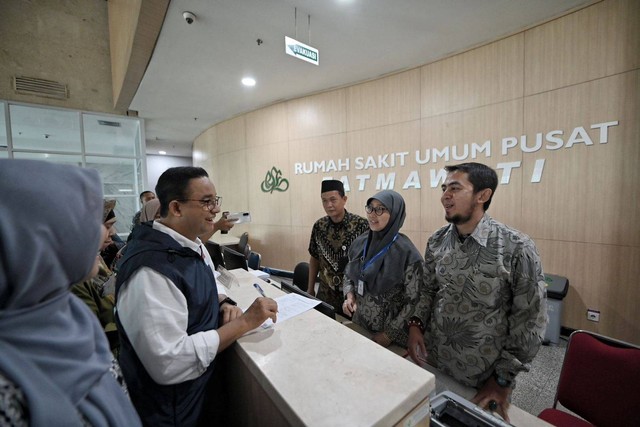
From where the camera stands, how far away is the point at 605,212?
264 cm

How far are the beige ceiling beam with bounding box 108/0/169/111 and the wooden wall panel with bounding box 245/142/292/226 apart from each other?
Answer: 2.47m

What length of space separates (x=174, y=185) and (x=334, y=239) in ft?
5.30

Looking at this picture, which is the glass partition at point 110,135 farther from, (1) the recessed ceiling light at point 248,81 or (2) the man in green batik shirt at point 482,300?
(2) the man in green batik shirt at point 482,300

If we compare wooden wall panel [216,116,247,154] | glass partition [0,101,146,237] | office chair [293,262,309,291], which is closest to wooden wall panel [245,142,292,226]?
wooden wall panel [216,116,247,154]

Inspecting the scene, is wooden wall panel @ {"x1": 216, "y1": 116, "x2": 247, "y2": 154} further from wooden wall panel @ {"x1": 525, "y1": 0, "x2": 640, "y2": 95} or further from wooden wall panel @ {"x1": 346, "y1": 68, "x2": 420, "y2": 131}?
wooden wall panel @ {"x1": 525, "y1": 0, "x2": 640, "y2": 95}

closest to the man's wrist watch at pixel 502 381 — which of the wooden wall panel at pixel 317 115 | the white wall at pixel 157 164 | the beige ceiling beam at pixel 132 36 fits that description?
the beige ceiling beam at pixel 132 36

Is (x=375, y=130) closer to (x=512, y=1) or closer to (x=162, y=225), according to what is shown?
(x=512, y=1)

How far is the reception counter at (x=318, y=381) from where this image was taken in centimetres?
64

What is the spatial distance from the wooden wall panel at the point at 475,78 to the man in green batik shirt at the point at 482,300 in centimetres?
249

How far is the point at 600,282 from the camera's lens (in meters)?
2.69

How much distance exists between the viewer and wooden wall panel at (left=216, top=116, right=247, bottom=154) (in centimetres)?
612

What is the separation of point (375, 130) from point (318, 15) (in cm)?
190

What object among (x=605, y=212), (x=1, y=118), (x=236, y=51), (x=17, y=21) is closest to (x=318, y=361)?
(x=605, y=212)

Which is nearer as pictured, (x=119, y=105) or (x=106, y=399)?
(x=106, y=399)
